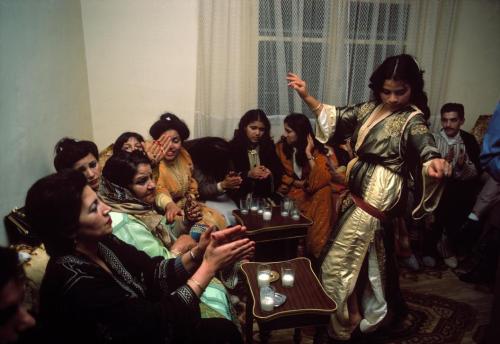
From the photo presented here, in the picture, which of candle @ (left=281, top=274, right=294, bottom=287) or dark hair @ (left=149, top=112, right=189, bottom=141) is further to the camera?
dark hair @ (left=149, top=112, right=189, bottom=141)

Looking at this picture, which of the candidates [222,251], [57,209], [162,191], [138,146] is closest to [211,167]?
[162,191]

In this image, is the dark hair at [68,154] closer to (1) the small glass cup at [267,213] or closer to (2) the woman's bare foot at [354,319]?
(1) the small glass cup at [267,213]

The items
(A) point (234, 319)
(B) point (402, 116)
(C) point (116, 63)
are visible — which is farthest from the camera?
(C) point (116, 63)

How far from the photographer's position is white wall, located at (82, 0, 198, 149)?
134 inches

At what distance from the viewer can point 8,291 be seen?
82cm

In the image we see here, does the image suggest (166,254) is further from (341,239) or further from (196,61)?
(196,61)

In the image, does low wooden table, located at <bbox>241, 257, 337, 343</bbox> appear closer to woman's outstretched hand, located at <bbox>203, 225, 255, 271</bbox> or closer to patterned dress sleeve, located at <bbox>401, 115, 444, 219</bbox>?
woman's outstretched hand, located at <bbox>203, 225, 255, 271</bbox>

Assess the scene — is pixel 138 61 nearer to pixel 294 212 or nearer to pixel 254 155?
pixel 254 155

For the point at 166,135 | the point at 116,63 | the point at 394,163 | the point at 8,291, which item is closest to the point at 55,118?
the point at 166,135

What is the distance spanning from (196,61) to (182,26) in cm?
36

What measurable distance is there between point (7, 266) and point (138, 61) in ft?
10.1

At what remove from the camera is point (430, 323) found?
97.7 inches

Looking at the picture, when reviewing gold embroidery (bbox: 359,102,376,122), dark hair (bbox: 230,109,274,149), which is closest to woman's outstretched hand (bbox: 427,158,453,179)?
gold embroidery (bbox: 359,102,376,122)

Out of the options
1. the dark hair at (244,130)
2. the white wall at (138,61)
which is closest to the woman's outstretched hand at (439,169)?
the dark hair at (244,130)
